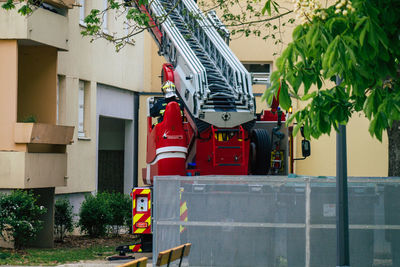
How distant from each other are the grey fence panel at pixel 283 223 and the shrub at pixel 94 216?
819 cm

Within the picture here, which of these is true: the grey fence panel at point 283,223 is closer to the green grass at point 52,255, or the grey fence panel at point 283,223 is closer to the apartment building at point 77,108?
the apartment building at point 77,108

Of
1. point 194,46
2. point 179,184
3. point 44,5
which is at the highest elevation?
point 44,5

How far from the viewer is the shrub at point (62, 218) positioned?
21.8 m

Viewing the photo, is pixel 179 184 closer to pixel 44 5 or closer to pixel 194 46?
pixel 194 46

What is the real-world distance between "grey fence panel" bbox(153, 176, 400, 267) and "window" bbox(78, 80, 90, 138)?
11590 mm

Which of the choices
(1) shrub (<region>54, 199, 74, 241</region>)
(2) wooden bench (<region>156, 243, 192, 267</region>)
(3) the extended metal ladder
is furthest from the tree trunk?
(1) shrub (<region>54, 199, 74, 241</region>)

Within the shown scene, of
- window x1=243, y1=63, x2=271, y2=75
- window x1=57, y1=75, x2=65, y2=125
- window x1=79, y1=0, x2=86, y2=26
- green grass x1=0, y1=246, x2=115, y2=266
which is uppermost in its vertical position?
window x1=79, y1=0, x2=86, y2=26

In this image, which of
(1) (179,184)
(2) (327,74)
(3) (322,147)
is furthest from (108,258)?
(3) (322,147)

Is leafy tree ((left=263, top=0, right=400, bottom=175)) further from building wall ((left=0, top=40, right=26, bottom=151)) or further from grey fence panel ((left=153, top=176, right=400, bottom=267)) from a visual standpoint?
building wall ((left=0, top=40, right=26, bottom=151))

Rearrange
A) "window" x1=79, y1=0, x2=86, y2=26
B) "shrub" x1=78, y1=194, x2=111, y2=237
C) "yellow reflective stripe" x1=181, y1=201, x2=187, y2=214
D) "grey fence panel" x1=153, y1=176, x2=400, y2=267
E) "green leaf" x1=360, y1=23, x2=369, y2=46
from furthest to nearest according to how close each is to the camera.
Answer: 1. "window" x1=79, y1=0, x2=86, y2=26
2. "shrub" x1=78, y1=194, x2=111, y2=237
3. "yellow reflective stripe" x1=181, y1=201, x2=187, y2=214
4. "grey fence panel" x1=153, y1=176, x2=400, y2=267
5. "green leaf" x1=360, y1=23, x2=369, y2=46

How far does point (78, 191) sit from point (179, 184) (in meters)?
10.8

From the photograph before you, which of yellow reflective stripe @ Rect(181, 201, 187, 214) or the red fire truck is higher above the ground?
the red fire truck

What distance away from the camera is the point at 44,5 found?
67.6ft

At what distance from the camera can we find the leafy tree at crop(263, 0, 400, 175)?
6863mm
